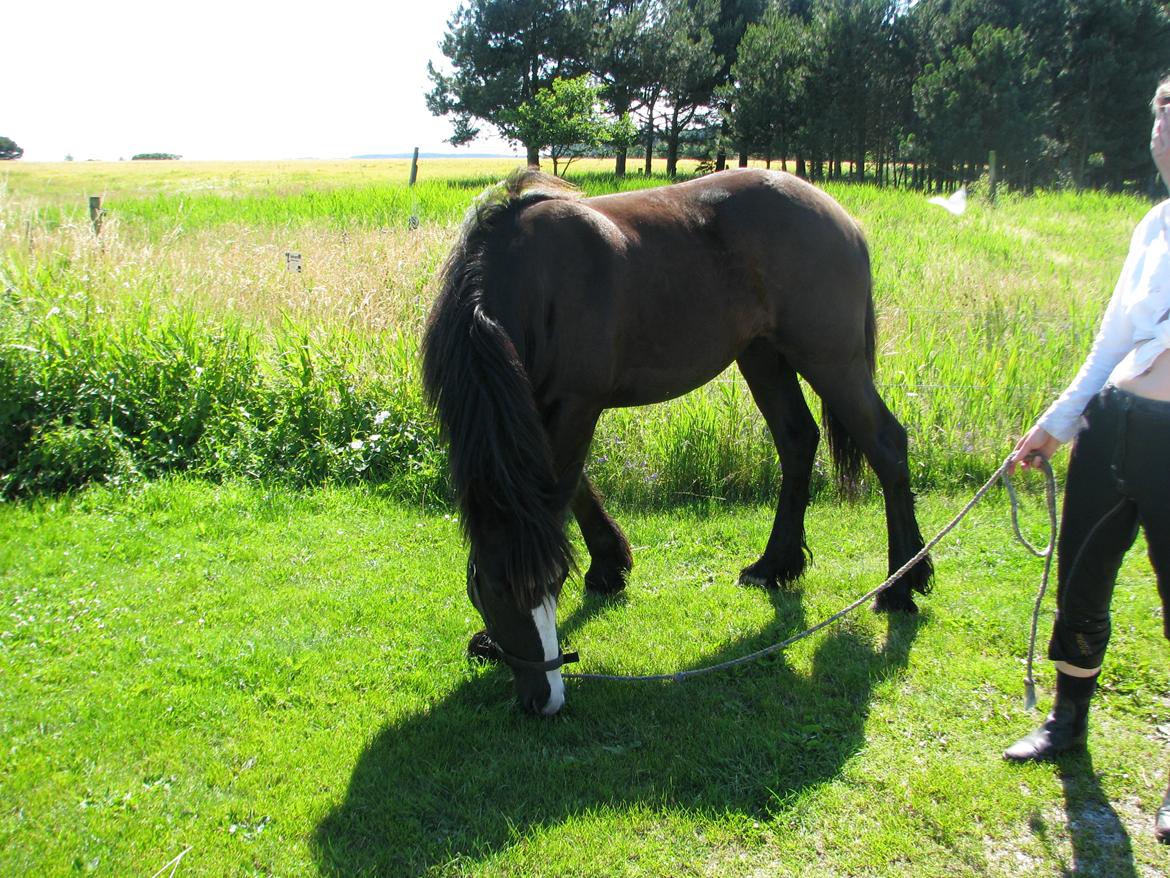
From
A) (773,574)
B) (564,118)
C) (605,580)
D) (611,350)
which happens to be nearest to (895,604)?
(773,574)

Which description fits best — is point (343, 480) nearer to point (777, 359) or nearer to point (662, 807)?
point (777, 359)

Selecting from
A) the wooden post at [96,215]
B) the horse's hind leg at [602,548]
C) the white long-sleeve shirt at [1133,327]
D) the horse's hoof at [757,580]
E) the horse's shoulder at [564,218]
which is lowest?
the horse's hoof at [757,580]

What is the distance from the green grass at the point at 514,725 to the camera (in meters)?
2.60

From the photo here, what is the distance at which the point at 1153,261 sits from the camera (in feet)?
7.49

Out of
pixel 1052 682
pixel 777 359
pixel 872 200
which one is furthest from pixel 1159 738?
pixel 872 200

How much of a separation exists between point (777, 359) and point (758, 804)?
234 cm

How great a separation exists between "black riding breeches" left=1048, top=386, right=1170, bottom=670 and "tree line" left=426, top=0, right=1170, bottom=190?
2985 centimetres

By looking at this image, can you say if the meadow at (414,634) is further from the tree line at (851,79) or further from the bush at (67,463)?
the tree line at (851,79)

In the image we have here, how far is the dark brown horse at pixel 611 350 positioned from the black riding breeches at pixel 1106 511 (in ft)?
4.65

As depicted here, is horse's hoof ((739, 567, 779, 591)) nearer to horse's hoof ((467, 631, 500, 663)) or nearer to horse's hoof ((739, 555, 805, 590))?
horse's hoof ((739, 555, 805, 590))

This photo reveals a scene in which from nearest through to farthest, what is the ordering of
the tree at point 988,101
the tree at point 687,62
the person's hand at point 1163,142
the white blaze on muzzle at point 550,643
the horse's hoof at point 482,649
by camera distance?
the person's hand at point 1163,142 → the white blaze on muzzle at point 550,643 → the horse's hoof at point 482,649 → the tree at point 988,101 → the tree at point 687,62

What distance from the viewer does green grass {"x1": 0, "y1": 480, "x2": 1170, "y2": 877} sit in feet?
8.54

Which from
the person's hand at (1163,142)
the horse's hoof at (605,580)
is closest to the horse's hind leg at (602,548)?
the horse's hoof at (605,580)

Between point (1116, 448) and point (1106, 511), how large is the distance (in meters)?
0.24
